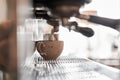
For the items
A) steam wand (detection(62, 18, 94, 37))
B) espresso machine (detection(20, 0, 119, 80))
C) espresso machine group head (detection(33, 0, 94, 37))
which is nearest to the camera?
espresso machine (detection(20, 0, 119, 80))

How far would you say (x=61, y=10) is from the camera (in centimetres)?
50

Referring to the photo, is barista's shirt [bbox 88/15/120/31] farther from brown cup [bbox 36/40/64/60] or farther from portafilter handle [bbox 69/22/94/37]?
brown cup [bbox 36/40/64/60]

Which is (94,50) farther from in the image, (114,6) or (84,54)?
(114,6)

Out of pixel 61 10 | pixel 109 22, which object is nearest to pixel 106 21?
pixel 109 22

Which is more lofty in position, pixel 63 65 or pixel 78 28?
pixel 78 28

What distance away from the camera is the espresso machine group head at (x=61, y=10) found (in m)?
0.50

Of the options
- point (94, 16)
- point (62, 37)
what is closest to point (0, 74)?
point (94, 16)

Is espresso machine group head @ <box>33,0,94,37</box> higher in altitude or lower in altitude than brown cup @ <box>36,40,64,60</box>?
higher

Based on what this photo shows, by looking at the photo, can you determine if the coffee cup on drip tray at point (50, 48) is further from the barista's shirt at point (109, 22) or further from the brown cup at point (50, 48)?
the barista's shirt at point (109, 22)

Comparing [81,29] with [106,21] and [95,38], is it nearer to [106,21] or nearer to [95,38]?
[106,21]

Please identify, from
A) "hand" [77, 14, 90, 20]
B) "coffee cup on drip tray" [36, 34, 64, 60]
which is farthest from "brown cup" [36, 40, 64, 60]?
"hand" [77, 14, 90, 20]

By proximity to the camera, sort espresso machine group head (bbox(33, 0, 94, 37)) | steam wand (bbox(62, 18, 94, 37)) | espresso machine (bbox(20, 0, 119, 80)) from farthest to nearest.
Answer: steam wand (bbox(62, 18, 94, 37)) < espresso machine group head (bbox(33, 0, 94, 37)) < espresso machine (bbox(20, 0, 119, 80))

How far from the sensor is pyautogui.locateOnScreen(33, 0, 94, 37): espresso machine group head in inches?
19.6

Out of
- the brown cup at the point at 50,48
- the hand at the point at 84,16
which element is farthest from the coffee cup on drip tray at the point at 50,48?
the hand at the point at 84,16
